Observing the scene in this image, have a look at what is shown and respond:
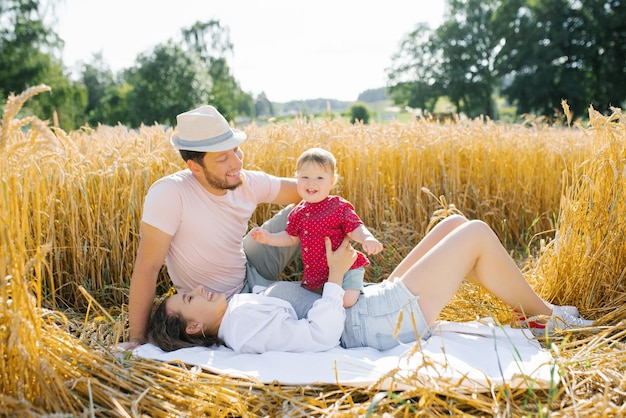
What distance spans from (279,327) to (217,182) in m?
0.79

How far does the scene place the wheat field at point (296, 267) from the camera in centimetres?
166

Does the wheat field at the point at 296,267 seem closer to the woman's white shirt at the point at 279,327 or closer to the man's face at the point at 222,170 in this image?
the woman's white shirt at the point at 279,327

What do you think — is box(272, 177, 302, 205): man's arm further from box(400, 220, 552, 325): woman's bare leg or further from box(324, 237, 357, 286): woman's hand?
box(400, 220, 552, 325): woman's bare leg

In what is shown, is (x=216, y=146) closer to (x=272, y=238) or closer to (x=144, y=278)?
(x=272, y=238)

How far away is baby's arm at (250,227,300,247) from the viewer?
→ 105 inches

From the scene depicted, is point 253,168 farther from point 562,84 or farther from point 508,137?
point 562,84

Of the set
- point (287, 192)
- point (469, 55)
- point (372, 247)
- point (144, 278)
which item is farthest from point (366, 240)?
point (469, 55)

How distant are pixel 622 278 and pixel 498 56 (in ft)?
106

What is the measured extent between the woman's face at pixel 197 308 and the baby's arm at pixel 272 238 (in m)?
0.44

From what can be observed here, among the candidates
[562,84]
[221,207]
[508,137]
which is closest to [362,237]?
[221,207]

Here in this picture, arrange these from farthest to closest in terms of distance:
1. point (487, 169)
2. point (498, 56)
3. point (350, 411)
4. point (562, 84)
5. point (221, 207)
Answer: point (498, 56) < point (562, 84) < point (487, 169) < point (221, 207) < point (350, 411)

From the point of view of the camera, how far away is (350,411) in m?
1.79

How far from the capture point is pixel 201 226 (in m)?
2.63

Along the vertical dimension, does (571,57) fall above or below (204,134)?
above
